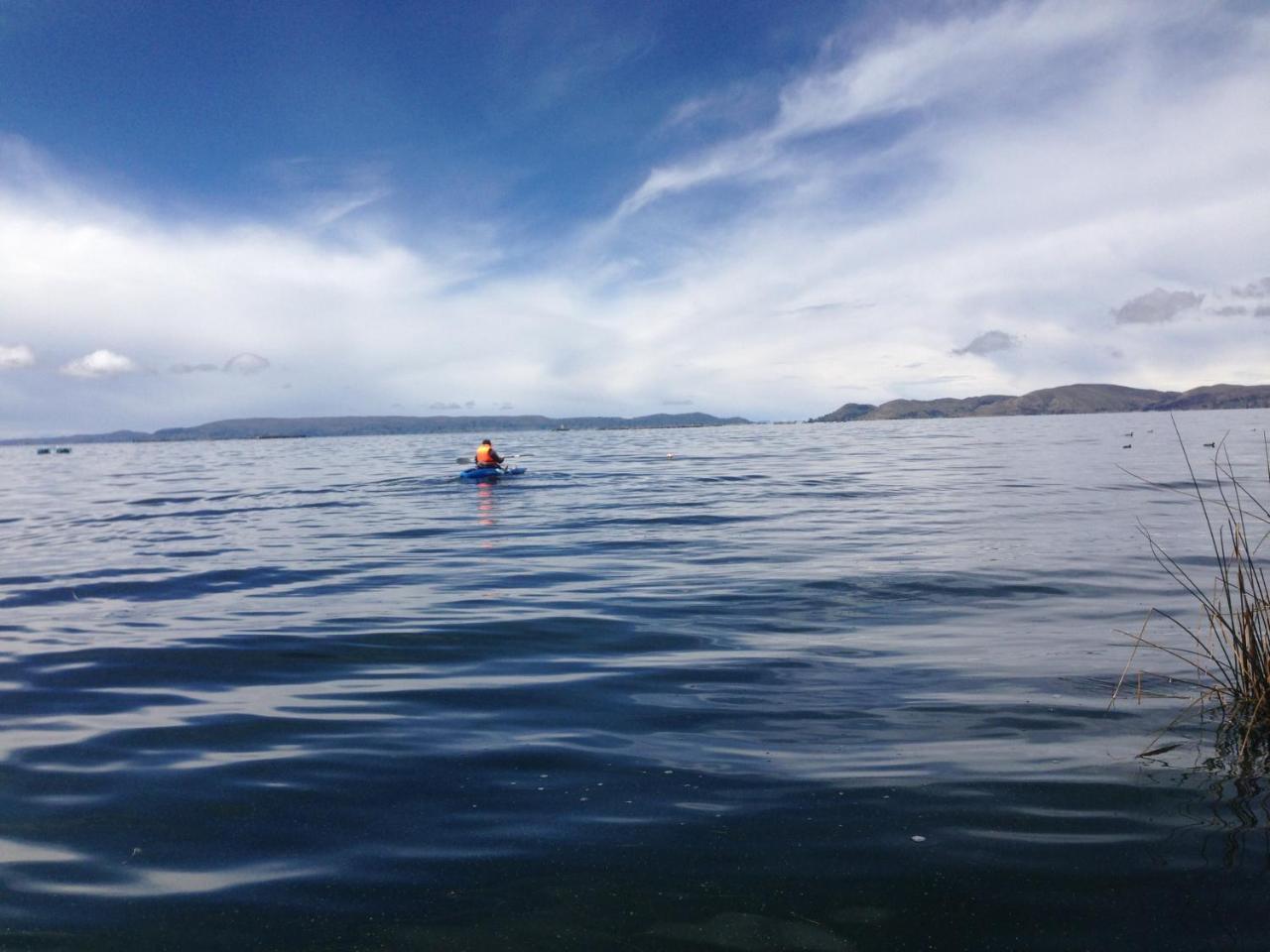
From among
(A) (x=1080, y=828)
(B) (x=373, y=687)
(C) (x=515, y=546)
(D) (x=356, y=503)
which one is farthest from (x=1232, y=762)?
(D) (x=356, y=503)

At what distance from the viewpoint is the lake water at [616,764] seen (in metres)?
3.98

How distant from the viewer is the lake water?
3.98 meters

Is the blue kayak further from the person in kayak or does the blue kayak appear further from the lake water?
the lake water

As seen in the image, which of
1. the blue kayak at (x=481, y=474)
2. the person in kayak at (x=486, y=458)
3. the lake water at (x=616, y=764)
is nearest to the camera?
the lake water at (x=616, y=764)

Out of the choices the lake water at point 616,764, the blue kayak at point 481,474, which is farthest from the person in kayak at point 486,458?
the lake water at point 616,764

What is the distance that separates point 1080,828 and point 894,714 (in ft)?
7.09

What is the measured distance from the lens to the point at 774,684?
7.75 metres

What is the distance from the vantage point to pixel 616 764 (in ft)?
19.4

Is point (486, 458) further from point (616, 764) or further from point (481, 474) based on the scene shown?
point (616, 764)

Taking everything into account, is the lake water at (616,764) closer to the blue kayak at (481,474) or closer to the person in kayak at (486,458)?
the blue kayak at (481,474)

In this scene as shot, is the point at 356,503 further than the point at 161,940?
Yes

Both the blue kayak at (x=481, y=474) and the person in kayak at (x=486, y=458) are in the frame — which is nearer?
the blue kayak at (x=481, y=474)

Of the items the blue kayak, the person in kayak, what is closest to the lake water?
the blue kayak

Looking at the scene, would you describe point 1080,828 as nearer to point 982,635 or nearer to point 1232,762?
point 1232,762
